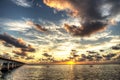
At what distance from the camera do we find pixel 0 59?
134875 mm

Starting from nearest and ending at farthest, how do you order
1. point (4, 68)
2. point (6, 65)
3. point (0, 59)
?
point (0, 59) < point (4, 68) < point (6, 65)

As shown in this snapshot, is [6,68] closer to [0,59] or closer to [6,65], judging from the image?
[6,65]

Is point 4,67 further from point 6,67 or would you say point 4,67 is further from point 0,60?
point 0,60

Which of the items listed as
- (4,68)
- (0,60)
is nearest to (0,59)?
(0,60)

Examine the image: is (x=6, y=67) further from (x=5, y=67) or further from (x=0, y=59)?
(x=0, y=59)

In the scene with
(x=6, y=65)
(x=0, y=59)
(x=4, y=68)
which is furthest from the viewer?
(x=6, y=65)

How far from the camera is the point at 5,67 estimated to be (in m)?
173

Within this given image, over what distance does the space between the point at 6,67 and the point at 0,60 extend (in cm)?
4214

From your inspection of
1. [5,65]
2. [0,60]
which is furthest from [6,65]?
[0,60]

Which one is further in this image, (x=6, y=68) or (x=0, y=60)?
(x=6, y=68)

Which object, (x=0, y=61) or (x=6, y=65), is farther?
(x=6, y=65)

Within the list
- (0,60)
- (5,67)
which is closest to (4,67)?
(5,67)

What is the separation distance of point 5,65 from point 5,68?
9.64 m

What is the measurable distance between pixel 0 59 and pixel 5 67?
4155cm
